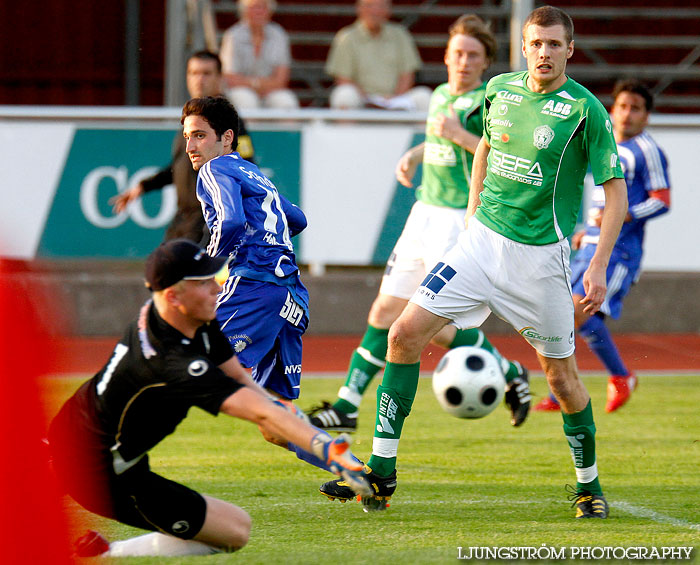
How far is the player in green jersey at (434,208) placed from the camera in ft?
23.5

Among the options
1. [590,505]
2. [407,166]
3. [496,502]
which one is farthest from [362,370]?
[590,505]

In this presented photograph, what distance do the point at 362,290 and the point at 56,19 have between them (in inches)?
324

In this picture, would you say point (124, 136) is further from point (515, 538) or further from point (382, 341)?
point (515, 538)

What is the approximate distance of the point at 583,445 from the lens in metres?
5.57

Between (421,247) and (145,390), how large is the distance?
3.55 meters

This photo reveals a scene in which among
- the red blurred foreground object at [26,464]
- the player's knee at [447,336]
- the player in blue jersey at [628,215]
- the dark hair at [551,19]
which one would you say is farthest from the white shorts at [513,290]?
the player in blue jersey at [628,215]

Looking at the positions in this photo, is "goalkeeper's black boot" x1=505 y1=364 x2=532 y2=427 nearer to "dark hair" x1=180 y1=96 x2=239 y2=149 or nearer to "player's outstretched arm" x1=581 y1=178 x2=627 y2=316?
"player's outstretched arm" x1=581 y1=178 x2=627 y2=316

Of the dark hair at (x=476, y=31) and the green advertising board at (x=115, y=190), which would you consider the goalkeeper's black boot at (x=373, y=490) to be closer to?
the dark hair at (x=476, y=31)

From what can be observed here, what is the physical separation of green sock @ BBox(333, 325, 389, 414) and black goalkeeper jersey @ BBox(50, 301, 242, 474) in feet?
9.93

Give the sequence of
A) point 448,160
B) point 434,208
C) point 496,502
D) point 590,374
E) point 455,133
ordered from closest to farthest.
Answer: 1. point 496,502
2. point 455,133
3. point 448,160
4. point 434,208
5. point 590,374

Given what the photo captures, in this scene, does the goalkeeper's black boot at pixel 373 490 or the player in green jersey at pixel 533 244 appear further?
the goalkeeper's black boot at pixel 373 490

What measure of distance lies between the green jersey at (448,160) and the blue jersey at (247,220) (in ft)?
5.69

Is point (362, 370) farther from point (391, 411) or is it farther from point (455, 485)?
point (391, 411)

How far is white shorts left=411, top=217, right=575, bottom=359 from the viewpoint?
5.44 m
